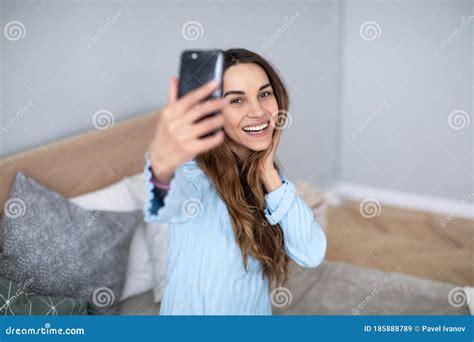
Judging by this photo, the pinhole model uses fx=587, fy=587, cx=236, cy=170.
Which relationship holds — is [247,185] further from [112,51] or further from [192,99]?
[112,51]

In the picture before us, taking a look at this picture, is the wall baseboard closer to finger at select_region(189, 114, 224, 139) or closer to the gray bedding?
the gray bedding

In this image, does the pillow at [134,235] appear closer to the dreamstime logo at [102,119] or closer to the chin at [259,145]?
the dreamstime logo at [102,119]

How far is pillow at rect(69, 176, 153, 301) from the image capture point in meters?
1.85

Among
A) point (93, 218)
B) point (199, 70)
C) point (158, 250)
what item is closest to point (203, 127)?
point (199, 70)

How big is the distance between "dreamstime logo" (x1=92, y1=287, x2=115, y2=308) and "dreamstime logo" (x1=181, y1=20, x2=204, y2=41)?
0.98 metres

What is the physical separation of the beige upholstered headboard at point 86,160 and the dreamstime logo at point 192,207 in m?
0.65

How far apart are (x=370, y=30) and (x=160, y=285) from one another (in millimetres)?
2173

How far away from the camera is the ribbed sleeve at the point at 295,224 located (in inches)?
51.2

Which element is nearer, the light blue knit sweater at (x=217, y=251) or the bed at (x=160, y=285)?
the light blue knit sweater at (x=217, y=251)

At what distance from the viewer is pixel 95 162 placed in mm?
1959

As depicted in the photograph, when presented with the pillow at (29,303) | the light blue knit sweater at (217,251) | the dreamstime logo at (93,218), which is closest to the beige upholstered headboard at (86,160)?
the dreamstime logo at (93,218)

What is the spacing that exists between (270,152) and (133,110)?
99 cm

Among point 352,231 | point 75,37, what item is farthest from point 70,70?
point 352,231

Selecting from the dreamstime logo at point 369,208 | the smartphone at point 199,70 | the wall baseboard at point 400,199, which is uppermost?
the smartphone at point 199,70
